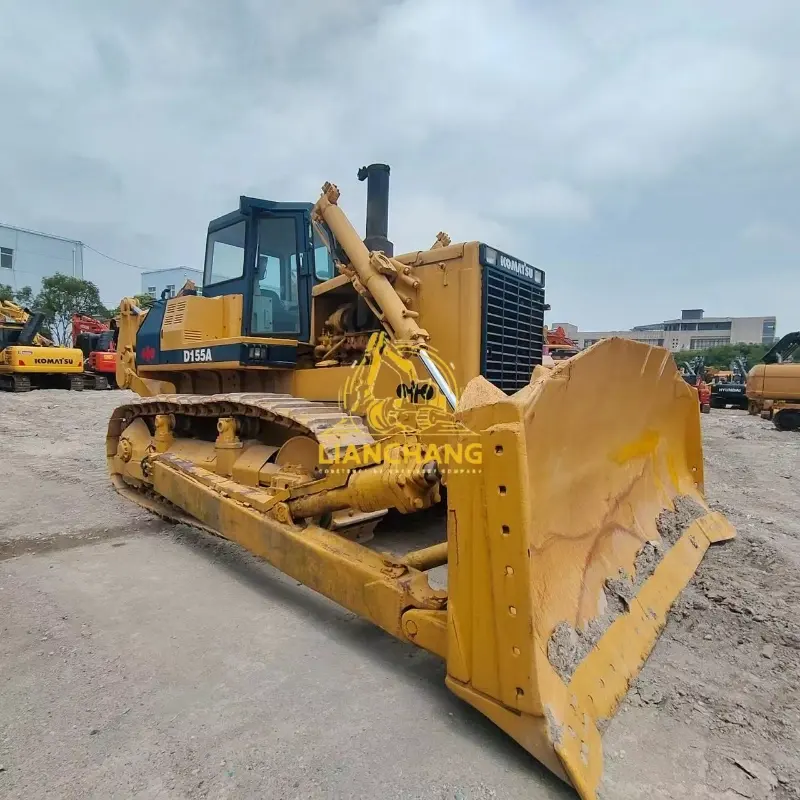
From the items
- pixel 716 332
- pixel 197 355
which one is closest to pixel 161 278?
pixel 197 355

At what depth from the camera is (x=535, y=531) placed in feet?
6.91

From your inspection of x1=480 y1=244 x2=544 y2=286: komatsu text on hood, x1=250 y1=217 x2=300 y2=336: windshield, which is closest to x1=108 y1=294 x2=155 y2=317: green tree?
x1=250 y1=217 x2=300 y2=336: windshield

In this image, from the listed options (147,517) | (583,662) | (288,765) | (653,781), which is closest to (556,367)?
(583,662)

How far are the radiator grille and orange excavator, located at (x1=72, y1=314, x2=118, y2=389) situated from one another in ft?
61.6

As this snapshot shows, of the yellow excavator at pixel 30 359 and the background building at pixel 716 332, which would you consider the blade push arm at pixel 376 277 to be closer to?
the yellow excavator at pixel 30 359

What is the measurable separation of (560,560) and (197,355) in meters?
3.91

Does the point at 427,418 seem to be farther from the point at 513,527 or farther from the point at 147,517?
the point at 147,517

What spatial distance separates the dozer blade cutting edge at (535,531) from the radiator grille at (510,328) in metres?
1.19

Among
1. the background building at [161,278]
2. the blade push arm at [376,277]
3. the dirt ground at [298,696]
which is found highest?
the background building at [161,278]

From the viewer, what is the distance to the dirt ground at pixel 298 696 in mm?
1770

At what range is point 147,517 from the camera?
510cm

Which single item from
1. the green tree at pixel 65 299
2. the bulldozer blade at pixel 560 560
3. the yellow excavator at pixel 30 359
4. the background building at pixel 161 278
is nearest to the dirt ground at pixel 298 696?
A: the bulldozer blade at pixel 560 560

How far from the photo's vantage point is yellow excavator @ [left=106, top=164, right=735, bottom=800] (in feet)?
6.14

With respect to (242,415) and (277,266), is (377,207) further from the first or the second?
(242,415)
